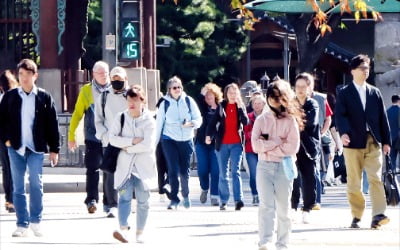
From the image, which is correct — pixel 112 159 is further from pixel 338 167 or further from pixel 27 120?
pixel 338 167

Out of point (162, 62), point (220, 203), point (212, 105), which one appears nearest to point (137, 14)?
point (212, 105)

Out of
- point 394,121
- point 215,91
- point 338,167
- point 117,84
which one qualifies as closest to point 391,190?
point 117,84

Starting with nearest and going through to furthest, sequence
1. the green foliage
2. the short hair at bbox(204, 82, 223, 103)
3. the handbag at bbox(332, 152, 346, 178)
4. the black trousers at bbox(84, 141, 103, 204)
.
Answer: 1. the black trousers at bbox(84, 141, 103, 204)
2. the short hair at bbox(204, 82, 223, 103)
3. the handbag at bbox(332, 152, 346, 178)
4. the green foliage

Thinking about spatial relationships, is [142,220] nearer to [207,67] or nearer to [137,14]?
[137,14]

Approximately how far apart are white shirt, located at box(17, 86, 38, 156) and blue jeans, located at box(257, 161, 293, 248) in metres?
2.56

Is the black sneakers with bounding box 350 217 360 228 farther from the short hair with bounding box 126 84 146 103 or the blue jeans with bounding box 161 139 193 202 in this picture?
the blue jeans with bounding box 161 139 193 202

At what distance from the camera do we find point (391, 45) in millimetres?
29078

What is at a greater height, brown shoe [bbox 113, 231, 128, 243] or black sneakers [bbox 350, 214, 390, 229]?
brown shoe [bbox 113, 231, 128, 243]

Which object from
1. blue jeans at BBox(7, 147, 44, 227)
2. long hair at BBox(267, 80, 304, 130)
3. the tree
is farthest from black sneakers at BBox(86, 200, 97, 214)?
the tree

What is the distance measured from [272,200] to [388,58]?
16.9 meters

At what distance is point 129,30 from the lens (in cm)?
2162

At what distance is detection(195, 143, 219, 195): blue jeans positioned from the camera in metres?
18.9

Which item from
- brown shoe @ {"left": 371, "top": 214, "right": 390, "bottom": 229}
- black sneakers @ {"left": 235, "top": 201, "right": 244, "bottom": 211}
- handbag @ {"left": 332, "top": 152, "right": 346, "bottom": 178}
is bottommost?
handbag @ {"left": 332, "top": 152, "right": 346, "bottom": 178}

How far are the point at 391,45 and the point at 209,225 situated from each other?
1433cm
